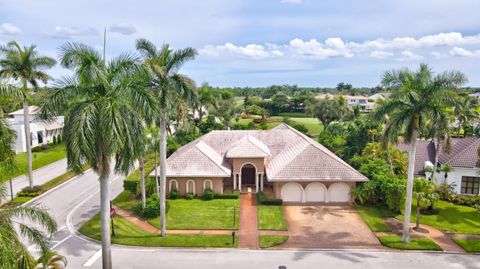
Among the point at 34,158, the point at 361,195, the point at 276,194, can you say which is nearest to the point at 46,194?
the point at 34,158

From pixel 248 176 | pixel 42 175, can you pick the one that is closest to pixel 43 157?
pixel 42 175

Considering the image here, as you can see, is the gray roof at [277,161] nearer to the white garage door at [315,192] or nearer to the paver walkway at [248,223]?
the white garage door at [315,192]

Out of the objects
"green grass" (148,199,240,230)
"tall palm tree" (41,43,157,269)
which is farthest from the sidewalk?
"tall palm tree" (41,43,157,269)

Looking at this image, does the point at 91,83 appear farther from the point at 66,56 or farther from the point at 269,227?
the point at 269,227

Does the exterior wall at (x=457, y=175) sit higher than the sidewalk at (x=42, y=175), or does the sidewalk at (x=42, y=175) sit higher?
the exterior wall at (x=457, y=175)

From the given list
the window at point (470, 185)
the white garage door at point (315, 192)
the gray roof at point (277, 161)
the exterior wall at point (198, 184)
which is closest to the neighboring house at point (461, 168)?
the window at point (470, 185)

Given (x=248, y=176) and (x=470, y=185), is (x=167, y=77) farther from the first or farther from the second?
(x=470, y=185)
